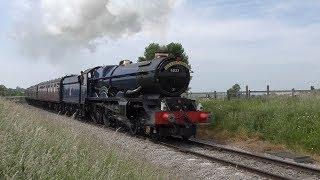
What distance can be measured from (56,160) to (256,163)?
22.0ft

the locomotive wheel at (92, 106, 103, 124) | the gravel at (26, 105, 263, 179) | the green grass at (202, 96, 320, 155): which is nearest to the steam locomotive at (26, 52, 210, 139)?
the locomotive wheel at (92, 106, 103, 124)

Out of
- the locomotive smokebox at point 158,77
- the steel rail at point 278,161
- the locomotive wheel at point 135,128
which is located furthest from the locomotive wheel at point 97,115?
the steel rail at point 278,161

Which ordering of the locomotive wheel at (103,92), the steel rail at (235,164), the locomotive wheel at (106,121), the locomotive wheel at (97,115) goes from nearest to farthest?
the steel rail at (235,164) < the locomotive wheel at (106,121) < the locomotive wheel at (103,92) < the locomotive wheel at (97,115)

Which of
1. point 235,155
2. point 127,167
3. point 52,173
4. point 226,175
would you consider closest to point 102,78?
point 235,155

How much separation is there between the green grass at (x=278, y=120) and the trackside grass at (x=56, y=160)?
805 centimetres

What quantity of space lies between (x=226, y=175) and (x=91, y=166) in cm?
436

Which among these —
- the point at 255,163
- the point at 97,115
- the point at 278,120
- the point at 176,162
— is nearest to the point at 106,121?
the point at 97,115

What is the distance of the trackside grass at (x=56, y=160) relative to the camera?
5918mm

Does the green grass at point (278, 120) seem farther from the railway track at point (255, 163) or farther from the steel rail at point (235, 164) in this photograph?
the steel rail at point (235, 164)

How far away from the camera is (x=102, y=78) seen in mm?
22000

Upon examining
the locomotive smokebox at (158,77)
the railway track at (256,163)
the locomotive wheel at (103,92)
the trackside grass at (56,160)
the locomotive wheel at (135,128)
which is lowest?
the railway track at (256,163)

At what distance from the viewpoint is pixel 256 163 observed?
1209 centimetres

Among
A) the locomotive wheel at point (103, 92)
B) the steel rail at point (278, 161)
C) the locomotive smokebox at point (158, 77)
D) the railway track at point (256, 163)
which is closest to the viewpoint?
the railway track at point (256, 163)

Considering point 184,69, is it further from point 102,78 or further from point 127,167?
point 127,167
